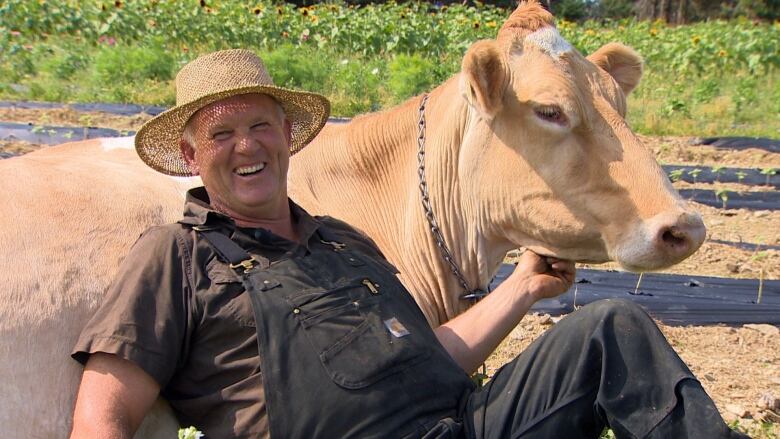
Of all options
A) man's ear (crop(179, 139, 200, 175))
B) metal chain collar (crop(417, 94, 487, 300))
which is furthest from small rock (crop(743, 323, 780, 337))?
man's ear (crop(179, 139, 200, 175))

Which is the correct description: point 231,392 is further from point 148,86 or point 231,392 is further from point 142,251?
point 148,86

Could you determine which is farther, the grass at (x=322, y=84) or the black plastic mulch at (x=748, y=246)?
the grass at (x=322, y=84)

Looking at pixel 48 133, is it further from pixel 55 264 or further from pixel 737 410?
pixel 737 410

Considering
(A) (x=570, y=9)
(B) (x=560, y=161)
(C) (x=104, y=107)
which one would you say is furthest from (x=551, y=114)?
(A) (x=570, y=9)

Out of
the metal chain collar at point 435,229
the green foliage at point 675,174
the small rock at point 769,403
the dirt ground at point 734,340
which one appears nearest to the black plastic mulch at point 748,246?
the dirt ground at point 734,340

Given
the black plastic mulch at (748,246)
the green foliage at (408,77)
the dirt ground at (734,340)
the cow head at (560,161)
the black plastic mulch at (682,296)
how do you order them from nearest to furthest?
the cow head at (560,161) < the dirt ground at (734,340) < the black plastic mulch at (682,296) < the black plastic mulch at (748,246) < the green foliage at (408,77)

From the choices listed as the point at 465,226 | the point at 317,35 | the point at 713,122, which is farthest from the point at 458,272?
the point at 317,35

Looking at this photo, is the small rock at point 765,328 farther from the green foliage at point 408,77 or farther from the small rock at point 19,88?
the small rock at point 19,88

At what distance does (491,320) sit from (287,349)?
2.94 feet

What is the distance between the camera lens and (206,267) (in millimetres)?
2719

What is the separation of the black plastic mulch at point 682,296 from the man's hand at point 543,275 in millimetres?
2379

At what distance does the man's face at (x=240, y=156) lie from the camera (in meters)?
2.94

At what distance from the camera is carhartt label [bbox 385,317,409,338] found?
2.76m

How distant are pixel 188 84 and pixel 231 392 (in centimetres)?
110
